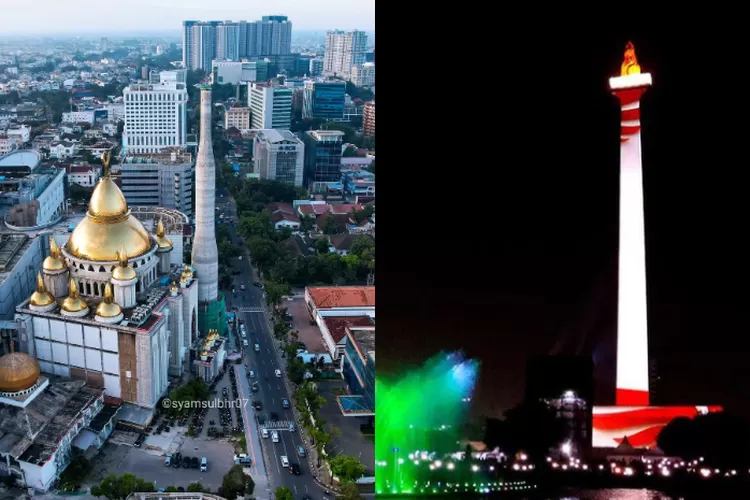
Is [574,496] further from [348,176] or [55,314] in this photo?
[348,176]

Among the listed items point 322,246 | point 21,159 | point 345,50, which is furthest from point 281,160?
point 345,50

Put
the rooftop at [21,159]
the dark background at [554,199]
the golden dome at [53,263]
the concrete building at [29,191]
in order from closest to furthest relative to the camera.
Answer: the dark background at [554,199], the golden dome at [53,263], the concrete building at [29,191], the rooftop at [21,159]

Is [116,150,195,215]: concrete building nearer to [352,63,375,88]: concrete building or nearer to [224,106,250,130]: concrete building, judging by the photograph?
[224,106,250,130]: concrete building

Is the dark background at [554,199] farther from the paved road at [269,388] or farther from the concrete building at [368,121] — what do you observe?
the concrete building at [368,121]

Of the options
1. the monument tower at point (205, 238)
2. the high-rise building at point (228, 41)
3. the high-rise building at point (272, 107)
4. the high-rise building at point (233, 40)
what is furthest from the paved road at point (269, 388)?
the high-rise building at point (228, 41)

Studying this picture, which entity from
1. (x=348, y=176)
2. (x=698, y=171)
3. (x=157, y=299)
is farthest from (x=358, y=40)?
(x=698, y=171)
